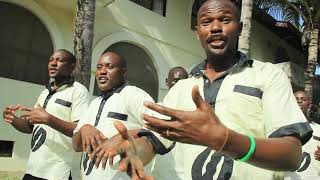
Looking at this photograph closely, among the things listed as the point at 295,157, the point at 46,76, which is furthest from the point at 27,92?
the point at 295,157

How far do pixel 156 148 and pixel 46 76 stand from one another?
7826mm

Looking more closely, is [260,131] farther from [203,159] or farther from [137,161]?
[137,161]

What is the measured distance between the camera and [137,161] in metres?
1.70

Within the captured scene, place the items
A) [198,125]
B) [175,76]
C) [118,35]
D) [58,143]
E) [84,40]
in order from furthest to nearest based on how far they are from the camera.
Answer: [118,35] → [84,40] → [175,76] → [58,143] → [198,125]

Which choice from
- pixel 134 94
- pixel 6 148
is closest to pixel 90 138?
pixel 134 94

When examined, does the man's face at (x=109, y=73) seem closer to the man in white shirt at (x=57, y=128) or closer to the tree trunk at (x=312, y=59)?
the man in white shirt at (x=57, y=128)

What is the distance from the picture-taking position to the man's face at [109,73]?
12.5 feet

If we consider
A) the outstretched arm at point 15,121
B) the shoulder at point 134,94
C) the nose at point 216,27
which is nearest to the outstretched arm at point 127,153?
the nose at point 216,27

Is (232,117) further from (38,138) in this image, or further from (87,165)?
(38,138)

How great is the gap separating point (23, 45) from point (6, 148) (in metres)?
2.07

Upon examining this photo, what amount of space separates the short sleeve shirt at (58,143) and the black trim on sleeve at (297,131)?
8.28ft

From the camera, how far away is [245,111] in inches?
80.0

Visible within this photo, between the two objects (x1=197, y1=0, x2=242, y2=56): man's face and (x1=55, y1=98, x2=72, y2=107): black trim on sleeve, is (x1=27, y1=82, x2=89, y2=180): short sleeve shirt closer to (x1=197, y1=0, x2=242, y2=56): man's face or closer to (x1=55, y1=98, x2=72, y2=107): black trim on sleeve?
(x1=55, y1=98, x2=72, y2=107): black trim on sleeve

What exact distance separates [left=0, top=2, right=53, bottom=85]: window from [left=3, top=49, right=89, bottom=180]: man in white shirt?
4.80 m
